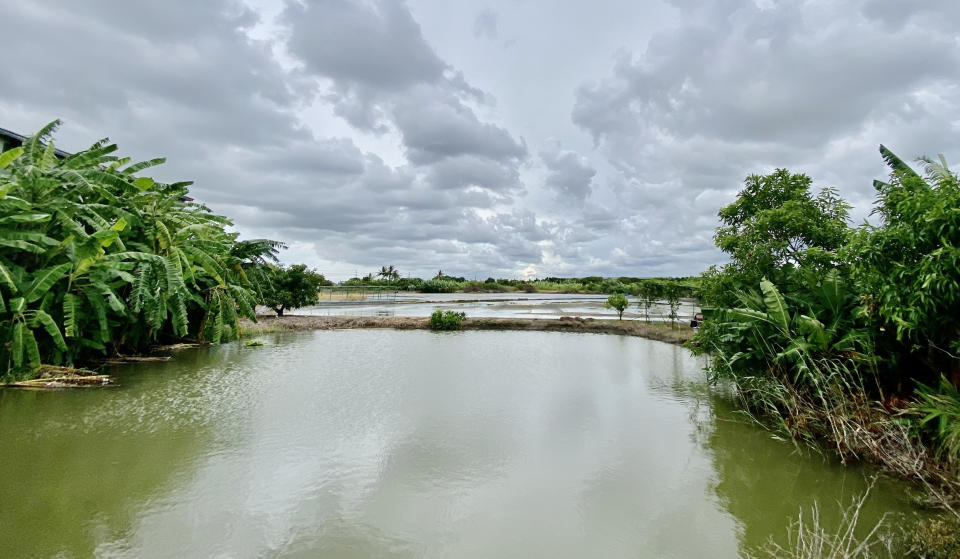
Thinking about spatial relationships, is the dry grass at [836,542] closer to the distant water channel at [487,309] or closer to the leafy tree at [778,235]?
the leafy tree at [778,235]

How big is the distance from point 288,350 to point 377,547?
12.0 m

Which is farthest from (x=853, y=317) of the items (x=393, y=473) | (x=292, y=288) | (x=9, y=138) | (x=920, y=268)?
(x=292, y=288)

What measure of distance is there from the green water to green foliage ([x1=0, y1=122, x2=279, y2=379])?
1397 millimetres

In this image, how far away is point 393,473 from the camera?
536 centimetres

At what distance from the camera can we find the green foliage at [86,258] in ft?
27.7

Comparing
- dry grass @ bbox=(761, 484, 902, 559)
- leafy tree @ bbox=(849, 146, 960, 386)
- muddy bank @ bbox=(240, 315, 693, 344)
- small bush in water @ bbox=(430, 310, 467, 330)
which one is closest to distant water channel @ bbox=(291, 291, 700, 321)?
muddy bank @ bbox=(240, 315, 693, 344)

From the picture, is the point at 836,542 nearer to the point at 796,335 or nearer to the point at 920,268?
the point at 920,268

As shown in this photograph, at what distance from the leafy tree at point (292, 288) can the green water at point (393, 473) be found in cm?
1403

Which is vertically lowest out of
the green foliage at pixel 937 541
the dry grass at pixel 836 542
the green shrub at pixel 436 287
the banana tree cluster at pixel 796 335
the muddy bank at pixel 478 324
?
the dry grass at pixel 836 542

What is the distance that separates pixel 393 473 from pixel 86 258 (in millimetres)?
8325

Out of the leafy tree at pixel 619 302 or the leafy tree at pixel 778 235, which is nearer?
the leafy tree at pixel 778 235

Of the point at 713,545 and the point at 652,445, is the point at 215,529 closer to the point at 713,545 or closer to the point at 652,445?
the point at 713,545

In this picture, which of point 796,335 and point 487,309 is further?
point 487,309

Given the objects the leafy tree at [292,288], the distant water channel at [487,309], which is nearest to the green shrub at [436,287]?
the distant water channel at [487,309]
